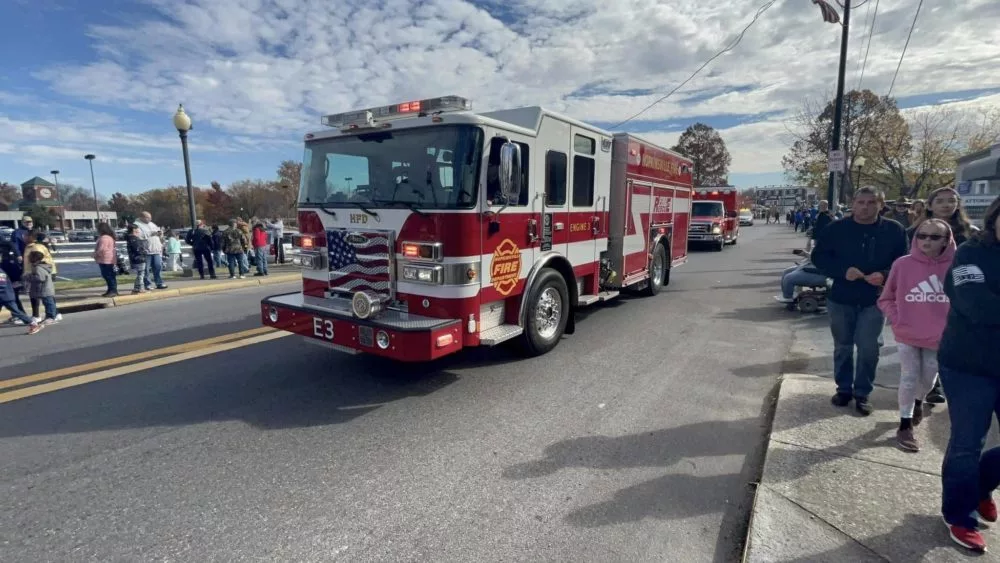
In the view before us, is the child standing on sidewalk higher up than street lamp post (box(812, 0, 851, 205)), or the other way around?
street lamp post (box(812, 0, 851, 205))

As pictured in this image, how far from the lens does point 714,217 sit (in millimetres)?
20500

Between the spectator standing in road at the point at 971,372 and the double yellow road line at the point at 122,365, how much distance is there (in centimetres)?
661

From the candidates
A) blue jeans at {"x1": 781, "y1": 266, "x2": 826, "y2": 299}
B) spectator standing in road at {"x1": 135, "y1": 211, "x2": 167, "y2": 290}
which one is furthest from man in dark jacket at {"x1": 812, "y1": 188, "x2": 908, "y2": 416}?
spectator standing in road at {"x1": 135, "y1": 211, "x2": 167, "y2": 290}

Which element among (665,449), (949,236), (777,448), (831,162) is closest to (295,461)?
(665,449)

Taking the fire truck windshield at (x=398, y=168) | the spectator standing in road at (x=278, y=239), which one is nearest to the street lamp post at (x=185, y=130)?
the spectator standing in road at (x=278, y=239)

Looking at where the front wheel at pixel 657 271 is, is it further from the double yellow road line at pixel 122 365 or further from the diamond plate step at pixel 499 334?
the double yellow road line at pixel 122 365

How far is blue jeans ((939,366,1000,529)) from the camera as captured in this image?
2.44 meters

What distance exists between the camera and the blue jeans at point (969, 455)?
2.44 m

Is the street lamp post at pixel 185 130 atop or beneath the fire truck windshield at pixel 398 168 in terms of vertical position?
atop

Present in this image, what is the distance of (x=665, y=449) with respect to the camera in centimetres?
362

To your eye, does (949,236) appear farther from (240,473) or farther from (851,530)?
(240,473)

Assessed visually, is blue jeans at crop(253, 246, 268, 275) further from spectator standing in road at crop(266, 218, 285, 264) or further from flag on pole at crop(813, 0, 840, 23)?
flag on pole at crop(813, 0, 840, 23)

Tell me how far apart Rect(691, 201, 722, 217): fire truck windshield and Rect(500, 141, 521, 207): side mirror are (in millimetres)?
18002

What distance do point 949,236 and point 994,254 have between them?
1.20 metres
